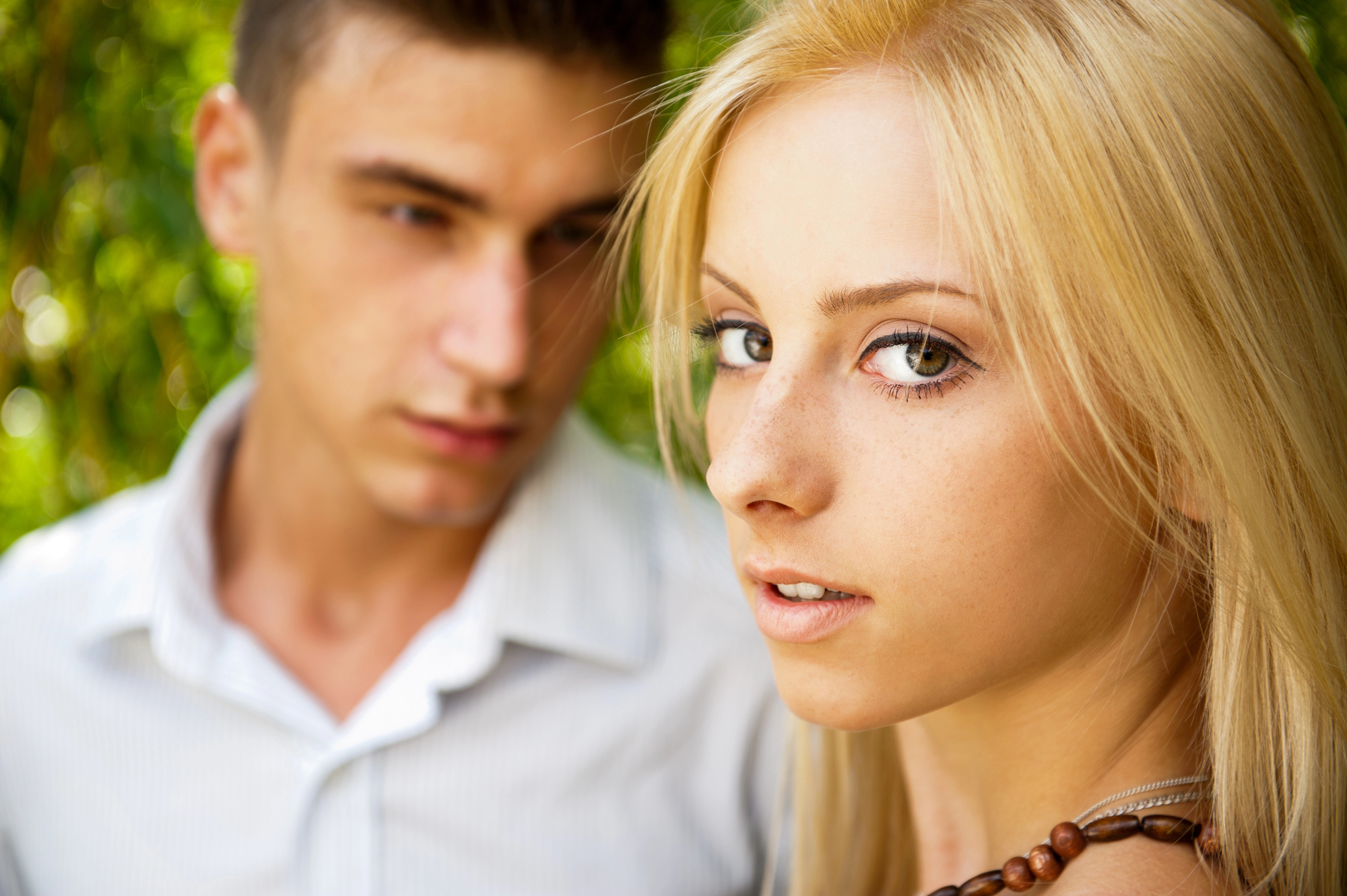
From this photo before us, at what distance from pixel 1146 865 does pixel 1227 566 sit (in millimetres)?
293

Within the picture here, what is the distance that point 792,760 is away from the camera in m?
1.67

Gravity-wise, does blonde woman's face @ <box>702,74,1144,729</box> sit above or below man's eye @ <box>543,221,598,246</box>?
below

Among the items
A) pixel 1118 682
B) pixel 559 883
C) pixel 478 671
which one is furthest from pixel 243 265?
pixel 1118 682

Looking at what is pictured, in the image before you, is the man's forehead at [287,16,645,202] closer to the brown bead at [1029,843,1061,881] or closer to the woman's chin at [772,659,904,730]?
the woman's chin at [772,659,904,730]

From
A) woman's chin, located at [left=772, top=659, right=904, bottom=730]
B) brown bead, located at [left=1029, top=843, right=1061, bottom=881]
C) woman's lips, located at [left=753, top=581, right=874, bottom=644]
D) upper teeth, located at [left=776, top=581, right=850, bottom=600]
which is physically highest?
upper teeth, located at [left=776, top=581, right=850, bottom=600]

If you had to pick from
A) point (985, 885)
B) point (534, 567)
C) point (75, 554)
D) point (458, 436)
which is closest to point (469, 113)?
point (458, 436)

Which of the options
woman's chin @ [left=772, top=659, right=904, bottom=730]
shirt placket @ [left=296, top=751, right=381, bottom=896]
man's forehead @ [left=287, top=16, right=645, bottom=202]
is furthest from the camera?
shirt placket @ [left=296, top=751, right=381, bottom=896]

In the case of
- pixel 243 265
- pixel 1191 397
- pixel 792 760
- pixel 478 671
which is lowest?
pixel 792 760

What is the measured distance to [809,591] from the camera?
1070 mm

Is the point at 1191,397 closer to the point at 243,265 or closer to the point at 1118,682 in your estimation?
the point at 1118,682

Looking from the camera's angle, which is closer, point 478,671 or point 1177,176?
point 1177,176

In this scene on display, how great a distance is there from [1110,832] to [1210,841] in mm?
89

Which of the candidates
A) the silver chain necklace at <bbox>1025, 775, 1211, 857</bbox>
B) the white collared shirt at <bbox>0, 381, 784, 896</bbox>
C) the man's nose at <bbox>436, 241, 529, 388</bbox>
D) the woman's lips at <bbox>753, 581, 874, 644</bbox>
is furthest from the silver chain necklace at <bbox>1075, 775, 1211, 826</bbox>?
the man's nose at <bbox>436, 241, 529, 388</bbox>

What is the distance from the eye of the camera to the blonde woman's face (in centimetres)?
98
